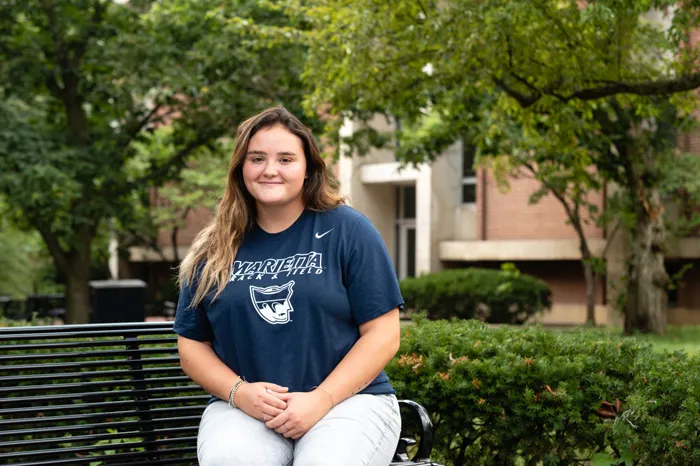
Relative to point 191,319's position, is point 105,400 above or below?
below

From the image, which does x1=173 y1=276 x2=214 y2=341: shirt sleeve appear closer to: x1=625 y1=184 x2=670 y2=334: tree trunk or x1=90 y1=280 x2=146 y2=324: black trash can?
x1=90 y1=280 x2=146 y2=324: black trash can

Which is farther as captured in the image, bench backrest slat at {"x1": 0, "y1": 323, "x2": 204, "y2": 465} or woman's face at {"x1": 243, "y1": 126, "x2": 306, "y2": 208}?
bench backrest slat at {"x1": 0, "y1": 323, "x2": 204, "y2": 465}

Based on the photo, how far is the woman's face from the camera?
3.56 m

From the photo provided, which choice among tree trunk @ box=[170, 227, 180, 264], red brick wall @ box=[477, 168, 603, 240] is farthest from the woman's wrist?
tree trunk @ box=[170, 227, 180, 264]

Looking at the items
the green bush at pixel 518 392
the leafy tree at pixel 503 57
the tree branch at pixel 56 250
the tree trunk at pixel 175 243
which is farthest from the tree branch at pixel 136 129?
the green bush at pixel 518 392

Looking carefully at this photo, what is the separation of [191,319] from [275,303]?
15.6 inches

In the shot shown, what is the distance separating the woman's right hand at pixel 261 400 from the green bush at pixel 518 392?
1.36 metres

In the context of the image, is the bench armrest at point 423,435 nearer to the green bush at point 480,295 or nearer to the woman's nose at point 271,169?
the woman's nose at point 271,169

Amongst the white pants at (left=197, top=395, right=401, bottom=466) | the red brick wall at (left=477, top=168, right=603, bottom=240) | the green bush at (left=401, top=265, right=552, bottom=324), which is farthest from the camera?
the red brick wall at (left=477, top=168, right=603, bottom=240)

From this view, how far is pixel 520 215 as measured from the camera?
29.4 m

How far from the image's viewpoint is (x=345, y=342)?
11.3 ft

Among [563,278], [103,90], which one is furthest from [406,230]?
[103,90]

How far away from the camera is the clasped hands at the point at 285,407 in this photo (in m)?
3.26

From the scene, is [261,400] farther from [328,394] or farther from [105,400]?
[105,400]
